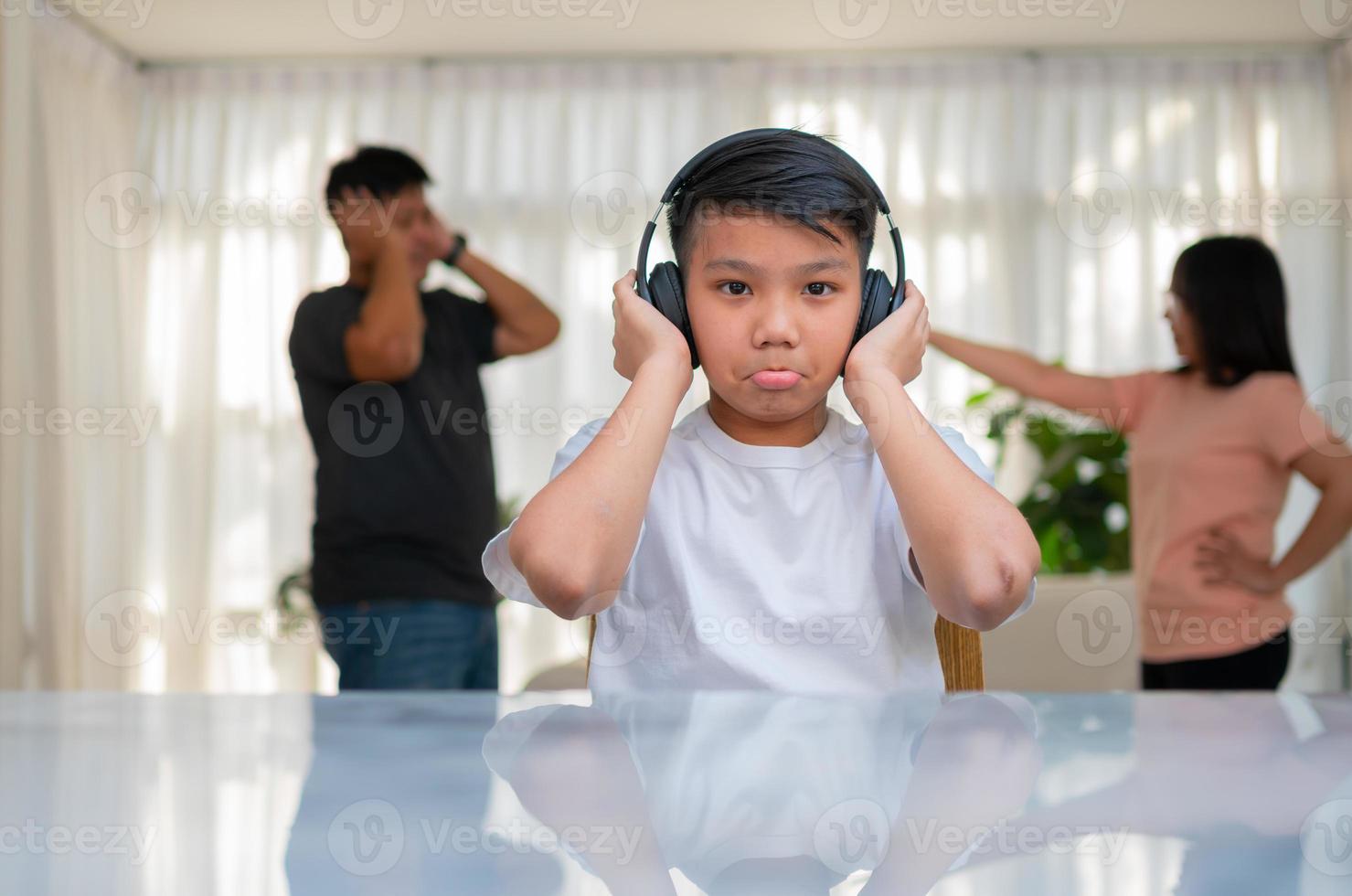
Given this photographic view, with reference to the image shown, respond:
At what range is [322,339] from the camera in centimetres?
215

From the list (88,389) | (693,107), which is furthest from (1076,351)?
(88,389)

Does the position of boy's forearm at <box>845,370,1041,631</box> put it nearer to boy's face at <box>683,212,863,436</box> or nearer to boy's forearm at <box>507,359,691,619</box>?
boy's face at <box>683,212,863,436</box>

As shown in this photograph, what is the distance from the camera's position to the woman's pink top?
2174mm

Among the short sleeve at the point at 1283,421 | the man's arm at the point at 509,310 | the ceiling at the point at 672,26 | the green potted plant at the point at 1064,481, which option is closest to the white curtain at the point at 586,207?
the ceiling at the point at 672,26

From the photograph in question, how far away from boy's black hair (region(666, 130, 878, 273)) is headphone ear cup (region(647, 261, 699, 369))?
0.11 ft

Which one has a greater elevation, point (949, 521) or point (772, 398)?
point (772, 398)

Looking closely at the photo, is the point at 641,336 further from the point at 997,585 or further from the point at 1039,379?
the point at 1039,379

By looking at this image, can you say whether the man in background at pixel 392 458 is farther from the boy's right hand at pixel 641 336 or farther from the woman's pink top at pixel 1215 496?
the woman's pink top at pixel 1215 496

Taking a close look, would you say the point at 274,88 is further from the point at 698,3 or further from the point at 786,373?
the point at 786,373

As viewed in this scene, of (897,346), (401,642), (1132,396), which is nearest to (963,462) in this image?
(897,346)

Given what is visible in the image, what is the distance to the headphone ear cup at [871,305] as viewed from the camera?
106cm

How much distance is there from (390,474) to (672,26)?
10.6ft

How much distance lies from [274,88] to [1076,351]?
3.85 metres

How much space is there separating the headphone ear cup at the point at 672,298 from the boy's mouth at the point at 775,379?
0.24ft
